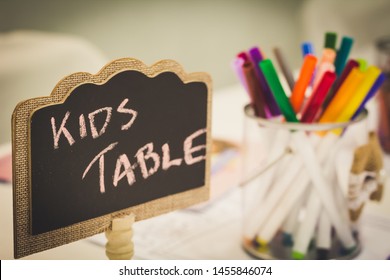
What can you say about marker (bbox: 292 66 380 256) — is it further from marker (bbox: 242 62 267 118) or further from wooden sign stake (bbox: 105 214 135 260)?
wooden sign stake (bbox: 105 214 135 260)

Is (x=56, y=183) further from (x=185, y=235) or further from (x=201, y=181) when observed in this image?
(x=185, y=235)

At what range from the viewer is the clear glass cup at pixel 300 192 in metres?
0.64

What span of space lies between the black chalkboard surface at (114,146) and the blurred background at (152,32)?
811mm

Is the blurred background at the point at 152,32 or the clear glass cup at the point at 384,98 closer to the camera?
the clear glass cup at the point at 384,98

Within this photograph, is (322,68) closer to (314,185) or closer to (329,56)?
(329,56)

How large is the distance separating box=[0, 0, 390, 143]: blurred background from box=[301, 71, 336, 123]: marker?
848 mm

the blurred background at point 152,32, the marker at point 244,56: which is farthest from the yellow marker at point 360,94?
the blurred background at point 152,32

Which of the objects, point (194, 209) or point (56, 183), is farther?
point (194, 209)

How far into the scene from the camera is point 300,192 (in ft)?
2.15

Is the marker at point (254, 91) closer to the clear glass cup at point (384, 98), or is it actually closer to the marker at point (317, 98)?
the marker at point (317, 98)

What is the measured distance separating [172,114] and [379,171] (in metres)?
0.29

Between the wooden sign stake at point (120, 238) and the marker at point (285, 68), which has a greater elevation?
the marker at point (285, 68)

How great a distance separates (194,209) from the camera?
802 mm
